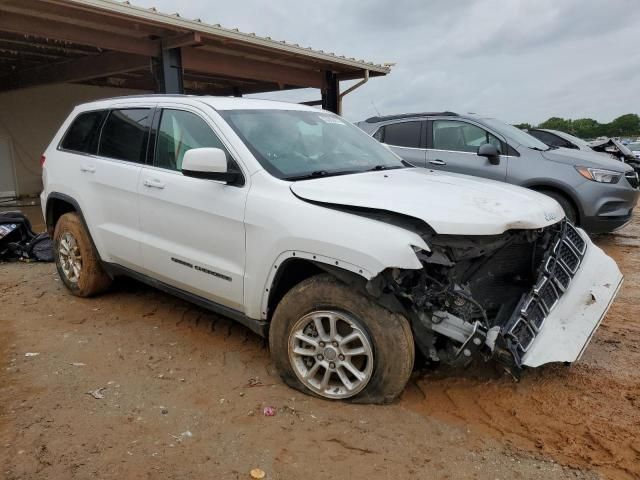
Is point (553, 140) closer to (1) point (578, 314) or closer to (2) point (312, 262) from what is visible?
(1) point (578, 314)

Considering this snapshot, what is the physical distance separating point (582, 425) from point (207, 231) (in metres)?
2.52

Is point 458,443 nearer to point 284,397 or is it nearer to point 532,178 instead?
point 284,397

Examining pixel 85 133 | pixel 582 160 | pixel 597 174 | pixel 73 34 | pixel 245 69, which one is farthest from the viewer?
pixel 245 69

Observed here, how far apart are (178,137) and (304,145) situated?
3.17 feet

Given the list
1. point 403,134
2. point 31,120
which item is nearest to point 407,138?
point 403,134

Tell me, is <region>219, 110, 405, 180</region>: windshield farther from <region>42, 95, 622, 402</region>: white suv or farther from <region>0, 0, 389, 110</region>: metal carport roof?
<region>0, 0, 389, 110</region>: metal carport roof

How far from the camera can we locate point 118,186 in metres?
4.18

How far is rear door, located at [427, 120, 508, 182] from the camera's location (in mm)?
6906

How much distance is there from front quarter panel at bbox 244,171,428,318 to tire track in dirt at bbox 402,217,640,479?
992 mm

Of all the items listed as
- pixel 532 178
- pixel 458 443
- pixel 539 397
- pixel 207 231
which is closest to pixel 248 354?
pixel 207 231

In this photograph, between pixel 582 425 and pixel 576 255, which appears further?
pixel 576 255

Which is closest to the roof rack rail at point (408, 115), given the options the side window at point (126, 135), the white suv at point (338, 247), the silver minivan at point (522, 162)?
the silver minivan at point (522, 162)

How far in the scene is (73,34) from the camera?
7301 millimetres

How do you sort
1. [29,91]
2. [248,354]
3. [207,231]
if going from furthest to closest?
[29,91] < [248,354] < [207,231]
